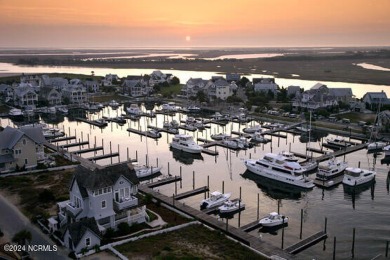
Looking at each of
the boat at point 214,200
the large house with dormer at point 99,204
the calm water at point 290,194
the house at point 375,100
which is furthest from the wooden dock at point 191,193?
the house at point 375,100

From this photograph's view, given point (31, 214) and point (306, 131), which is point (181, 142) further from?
point (31, 214)

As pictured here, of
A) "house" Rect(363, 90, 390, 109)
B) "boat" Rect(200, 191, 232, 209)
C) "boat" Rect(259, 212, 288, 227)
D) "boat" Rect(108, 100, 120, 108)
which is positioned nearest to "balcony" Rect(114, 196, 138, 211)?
"boat" Rect(200, 191, 232, 209)

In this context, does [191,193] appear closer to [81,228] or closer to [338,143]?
Result: [81,228]

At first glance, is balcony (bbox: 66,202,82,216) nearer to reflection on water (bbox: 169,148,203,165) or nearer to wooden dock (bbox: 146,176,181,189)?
wooden dock (bbox: 146,176,181,189)

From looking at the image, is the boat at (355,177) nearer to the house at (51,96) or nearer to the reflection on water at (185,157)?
the reflection on water at (185,157)

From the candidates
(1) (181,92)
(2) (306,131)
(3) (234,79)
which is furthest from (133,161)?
(3) (234,79)

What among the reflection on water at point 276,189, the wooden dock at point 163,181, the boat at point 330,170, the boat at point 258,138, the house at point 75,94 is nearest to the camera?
the reflection on water at point 276,189

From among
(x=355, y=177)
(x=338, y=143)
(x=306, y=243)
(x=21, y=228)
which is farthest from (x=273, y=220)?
(x=338, y=143)

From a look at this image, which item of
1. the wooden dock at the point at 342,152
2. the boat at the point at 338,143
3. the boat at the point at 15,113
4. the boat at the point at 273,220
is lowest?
the boat at the point at 273,220
